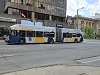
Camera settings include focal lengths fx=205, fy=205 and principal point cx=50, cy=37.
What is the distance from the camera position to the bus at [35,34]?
30500 mm

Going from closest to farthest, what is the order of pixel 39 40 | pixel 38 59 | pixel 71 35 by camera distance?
pixel 38 59 < pixel 39 40 < pixel 71 35

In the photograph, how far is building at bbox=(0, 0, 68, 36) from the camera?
4934 cm

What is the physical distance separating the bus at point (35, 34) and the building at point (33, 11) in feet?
50.3

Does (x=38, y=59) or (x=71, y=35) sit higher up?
(x=71, y=35)

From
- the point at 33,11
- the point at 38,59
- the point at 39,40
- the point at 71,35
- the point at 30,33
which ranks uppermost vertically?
the point at 33,11

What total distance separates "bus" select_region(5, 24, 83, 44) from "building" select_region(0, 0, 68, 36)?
15344mm

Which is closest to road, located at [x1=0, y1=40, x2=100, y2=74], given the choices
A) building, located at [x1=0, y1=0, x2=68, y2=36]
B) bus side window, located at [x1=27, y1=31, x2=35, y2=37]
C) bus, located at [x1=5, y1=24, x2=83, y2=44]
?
bus, located at [x1=5, y1=24, x2=83, y2=44]

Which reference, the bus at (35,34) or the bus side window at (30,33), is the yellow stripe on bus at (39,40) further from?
the bus side window at (30,33)

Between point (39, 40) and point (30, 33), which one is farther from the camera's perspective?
point (39, 40)

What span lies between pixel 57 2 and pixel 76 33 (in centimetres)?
2785

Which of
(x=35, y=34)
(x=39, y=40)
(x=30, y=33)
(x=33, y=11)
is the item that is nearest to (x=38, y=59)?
(x=30, y=33)

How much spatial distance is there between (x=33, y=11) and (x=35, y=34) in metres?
27.5

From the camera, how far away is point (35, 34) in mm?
33062

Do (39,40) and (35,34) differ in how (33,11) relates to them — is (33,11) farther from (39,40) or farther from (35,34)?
(35,34)
